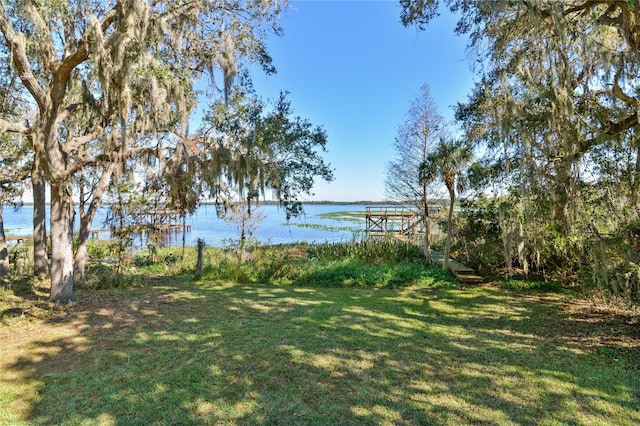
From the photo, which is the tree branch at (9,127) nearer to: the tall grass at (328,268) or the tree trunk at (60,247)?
the tree trunk at (60,247)

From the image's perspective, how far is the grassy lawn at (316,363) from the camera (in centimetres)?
244

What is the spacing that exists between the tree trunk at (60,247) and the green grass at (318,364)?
0.33 m

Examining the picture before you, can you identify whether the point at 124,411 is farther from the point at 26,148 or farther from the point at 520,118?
the point at 26,148

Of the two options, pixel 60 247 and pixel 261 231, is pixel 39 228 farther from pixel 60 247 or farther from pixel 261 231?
pixel 261 231

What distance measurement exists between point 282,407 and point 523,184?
458 centimetres

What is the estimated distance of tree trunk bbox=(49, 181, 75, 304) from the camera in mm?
4906

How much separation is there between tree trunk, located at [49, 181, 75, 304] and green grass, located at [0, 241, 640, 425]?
33cm

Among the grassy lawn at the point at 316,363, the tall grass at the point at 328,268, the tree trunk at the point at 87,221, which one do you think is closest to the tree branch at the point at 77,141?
the tree trunk at the point at 87,221

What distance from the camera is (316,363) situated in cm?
324

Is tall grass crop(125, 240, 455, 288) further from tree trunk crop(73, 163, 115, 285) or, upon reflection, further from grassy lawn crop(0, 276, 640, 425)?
tree trunk crop(73, 163, 115, 285)

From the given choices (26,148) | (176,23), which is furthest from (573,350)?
(26,148)

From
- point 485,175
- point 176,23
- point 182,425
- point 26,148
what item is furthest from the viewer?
point 26,148

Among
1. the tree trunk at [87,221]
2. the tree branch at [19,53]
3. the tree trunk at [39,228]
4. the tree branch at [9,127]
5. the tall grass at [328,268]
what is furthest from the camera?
the tall grass at [328,268]

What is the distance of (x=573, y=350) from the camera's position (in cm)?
366
